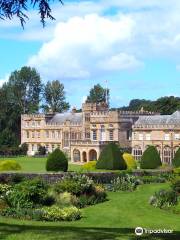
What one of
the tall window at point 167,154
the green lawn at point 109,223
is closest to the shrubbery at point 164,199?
the green lawn at point 109,223

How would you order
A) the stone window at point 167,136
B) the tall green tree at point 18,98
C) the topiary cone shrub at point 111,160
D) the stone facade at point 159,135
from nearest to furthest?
1. the topiary cone shrub at point 111,160
2. the stone facade at point 159,135
3. the stone window at point 167,136
4. the tall green tree at point 18,98

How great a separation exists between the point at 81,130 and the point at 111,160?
136 ft

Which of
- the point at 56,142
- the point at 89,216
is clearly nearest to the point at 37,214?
the point at 89,216

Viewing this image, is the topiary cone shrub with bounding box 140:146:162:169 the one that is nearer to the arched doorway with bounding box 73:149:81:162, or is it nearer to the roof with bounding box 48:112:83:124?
the arched doorway with bounding box 73:149:81:162

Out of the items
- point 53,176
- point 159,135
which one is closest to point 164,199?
point 53,176

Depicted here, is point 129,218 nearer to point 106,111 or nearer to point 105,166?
point 105,166

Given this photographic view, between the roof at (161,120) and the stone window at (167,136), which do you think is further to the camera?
the roof at (161,120)

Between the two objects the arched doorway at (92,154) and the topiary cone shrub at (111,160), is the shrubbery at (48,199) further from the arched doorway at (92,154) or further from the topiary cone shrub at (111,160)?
the arched doorway at (92,154)

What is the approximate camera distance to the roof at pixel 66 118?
274 ft

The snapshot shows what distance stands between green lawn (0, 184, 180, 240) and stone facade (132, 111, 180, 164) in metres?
37.2

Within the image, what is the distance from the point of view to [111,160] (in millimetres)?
40250

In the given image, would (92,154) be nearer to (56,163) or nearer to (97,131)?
(97,131)

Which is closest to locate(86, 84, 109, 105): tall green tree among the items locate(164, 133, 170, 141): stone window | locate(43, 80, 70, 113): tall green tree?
locate(43, 80, 70, 113): tall green tree

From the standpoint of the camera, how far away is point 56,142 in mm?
85875
